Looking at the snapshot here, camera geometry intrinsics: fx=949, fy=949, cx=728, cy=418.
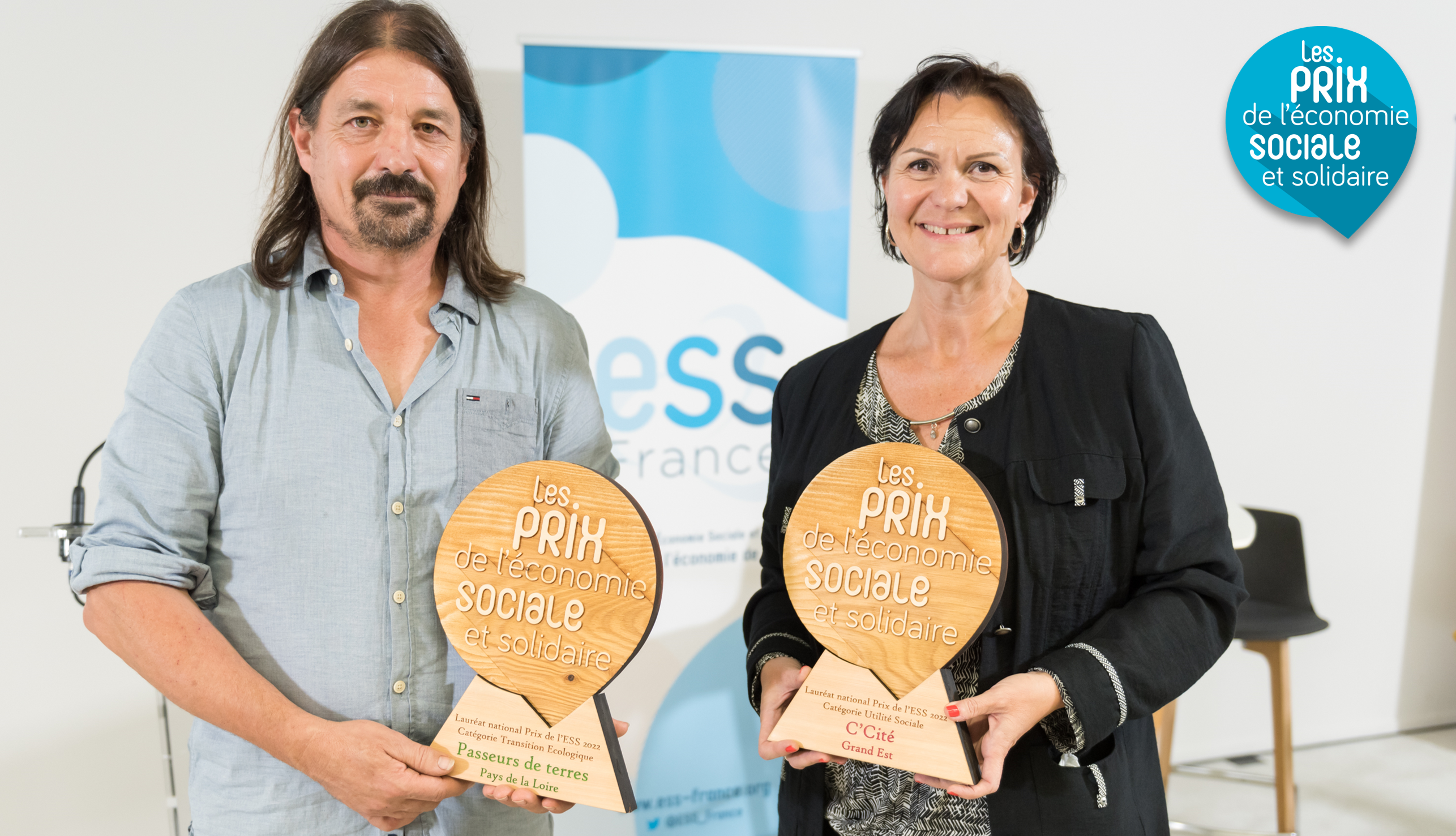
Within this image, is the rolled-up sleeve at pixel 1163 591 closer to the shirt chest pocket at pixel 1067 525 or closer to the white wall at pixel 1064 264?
the shirt chest pocket at pixel 1067 525

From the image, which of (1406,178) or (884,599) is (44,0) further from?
(1406,178)

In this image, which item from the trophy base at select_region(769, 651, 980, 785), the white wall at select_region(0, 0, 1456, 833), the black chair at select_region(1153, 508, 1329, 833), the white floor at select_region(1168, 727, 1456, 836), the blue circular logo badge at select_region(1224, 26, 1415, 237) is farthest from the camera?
the blue circular logo badge at select_region(1224, 26, 1415, 237)

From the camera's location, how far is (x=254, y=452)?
130 centimetres

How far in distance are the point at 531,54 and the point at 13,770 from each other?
2407 millimetres

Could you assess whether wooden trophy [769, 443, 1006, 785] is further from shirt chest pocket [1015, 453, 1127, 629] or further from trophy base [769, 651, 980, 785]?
shirt chest pocket [1015, 453, 1127, 629]

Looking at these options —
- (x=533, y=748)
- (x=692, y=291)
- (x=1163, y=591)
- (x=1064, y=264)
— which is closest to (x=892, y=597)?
(x=1163, y=591)

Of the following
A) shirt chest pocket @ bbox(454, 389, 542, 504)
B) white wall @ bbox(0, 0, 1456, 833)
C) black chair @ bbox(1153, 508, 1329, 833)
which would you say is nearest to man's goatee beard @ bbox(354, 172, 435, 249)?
shirt chest pocket @ bbox(454, 389, 542, 504)

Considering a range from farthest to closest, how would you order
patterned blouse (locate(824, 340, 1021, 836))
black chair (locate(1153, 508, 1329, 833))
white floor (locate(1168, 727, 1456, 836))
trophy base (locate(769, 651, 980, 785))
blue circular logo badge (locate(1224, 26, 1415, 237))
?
blue circular logo badge (locate(1224, 26, 1415, 237)), white floor (locate(1168, 727, 1456, 836)), black chair (locate(1153, 508, 1329, 833)), patterned blouse (locate(824, 340, 1021, 836)), trophy base (locate(769, 651, 980, 785))

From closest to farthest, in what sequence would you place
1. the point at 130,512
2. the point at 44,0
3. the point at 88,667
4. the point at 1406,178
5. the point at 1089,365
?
the point at 130,512 → the point at 1089,365 → the point at 44,0 → the point at 88,667 → the point at 1406,178

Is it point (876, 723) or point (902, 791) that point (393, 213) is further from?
point (902, 791)

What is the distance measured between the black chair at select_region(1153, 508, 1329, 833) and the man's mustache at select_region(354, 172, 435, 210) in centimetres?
245

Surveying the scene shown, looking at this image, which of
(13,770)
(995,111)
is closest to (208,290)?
(995,111)

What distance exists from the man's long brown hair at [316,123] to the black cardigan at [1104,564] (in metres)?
0.84

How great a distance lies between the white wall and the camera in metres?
2.55
